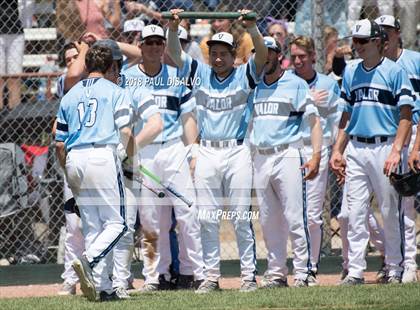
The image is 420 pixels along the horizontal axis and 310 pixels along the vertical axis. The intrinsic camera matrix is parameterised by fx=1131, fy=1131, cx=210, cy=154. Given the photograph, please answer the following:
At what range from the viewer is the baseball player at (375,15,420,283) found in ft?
32.7

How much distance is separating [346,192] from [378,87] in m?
0.98

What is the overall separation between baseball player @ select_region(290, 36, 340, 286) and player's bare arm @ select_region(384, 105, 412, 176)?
0.99 m

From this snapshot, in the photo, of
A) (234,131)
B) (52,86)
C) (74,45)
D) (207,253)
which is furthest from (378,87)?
(52,86)

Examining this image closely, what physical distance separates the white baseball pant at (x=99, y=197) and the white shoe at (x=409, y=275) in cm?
265

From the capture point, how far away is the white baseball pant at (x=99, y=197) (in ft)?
28.2

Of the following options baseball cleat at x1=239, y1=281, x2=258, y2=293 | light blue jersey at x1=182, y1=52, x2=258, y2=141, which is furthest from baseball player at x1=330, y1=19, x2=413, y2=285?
light blue jersey at x1=182, y1=52, x2=258, y2=141

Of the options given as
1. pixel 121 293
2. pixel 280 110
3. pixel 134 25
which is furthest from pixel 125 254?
pixel 134 25

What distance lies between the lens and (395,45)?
34.8 feet

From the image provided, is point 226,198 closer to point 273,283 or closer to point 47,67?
point 273,283

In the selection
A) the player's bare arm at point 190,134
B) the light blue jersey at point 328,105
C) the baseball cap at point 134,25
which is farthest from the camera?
the baseball cap at point 134,25

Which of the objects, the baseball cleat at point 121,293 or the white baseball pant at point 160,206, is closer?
the baseball cleat at point 121,293

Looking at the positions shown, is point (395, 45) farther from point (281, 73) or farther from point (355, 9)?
point (355, 9)

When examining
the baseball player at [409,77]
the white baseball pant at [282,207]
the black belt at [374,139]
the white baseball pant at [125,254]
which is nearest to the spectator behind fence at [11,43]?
the white baseball pant at [125,254]

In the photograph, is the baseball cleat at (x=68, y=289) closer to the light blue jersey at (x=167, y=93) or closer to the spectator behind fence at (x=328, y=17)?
the light blue jersey at (x=167, y=93)
